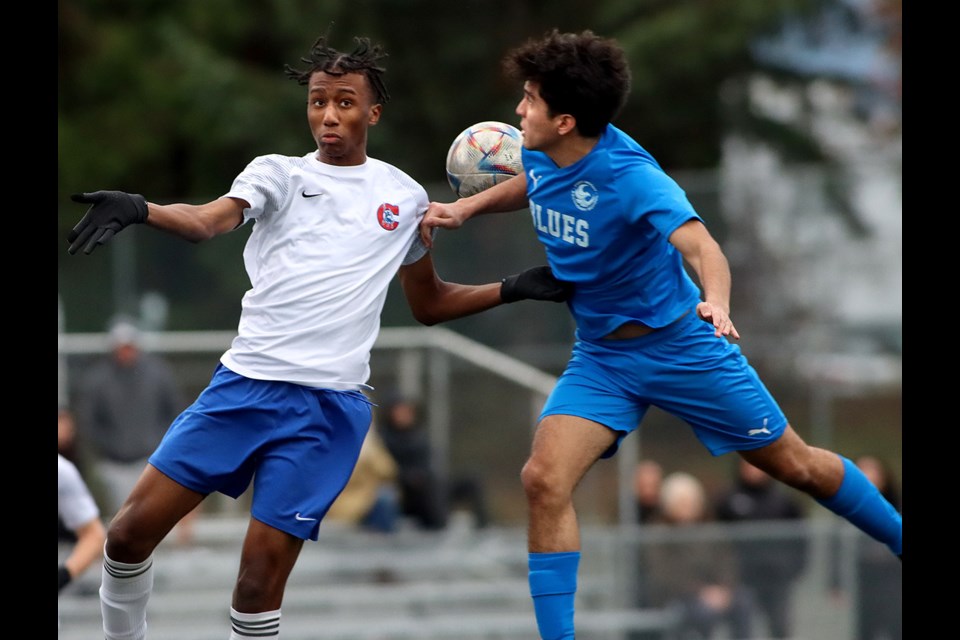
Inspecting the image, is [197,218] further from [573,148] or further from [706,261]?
[706,261]

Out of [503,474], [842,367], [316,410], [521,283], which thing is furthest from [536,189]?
[842,367]

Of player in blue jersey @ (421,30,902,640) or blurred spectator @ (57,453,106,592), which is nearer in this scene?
player in blue jersey @ (421,30,902,640)

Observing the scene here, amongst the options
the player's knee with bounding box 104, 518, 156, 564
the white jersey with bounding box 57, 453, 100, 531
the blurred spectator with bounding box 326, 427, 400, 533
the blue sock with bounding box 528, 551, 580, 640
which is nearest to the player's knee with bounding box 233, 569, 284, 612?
the player's knee with bounding box 104, 518, 156, 564

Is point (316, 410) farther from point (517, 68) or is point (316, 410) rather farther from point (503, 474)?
point (503, 474)

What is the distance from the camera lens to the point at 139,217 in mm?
4906

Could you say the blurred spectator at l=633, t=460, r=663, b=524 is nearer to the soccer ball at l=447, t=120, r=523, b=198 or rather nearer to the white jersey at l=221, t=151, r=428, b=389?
the soccer ball at l=447, t=120, r=523, b=198

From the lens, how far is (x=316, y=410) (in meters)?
5.47

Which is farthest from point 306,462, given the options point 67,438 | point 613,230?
point 67,438

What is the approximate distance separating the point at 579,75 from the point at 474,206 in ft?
2.15

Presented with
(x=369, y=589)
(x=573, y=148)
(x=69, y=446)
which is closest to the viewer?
(x=573, y=148)

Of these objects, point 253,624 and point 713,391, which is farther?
point 713,391

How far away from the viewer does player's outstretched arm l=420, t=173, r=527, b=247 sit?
5723 millimetres

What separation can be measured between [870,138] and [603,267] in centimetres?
1583

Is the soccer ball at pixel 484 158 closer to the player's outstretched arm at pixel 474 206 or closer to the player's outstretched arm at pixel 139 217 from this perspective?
the player's outstretched arm at pixel 474 206
